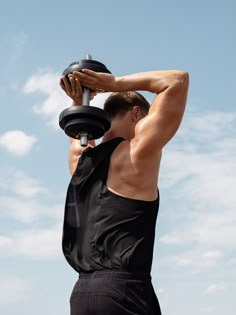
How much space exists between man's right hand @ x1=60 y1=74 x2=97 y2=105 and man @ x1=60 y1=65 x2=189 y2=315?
0.4 inches

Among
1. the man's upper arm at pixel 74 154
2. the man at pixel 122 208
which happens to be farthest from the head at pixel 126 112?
the man's upper arm at pixel 74 154

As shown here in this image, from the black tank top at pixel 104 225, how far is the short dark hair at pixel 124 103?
270mm

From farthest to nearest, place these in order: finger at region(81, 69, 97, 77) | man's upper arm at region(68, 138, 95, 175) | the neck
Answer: man's upper arm at region(68, 138, 95, 175) < the neck < finger at region(81, 69, 97, 77)

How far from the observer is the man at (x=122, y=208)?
3.26 m

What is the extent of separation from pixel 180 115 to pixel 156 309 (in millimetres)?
1262

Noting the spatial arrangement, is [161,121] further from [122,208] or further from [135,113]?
[122,208]

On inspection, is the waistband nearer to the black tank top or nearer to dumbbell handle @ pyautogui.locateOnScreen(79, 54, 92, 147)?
the black tank top

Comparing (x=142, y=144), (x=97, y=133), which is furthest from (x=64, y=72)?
(x=142, y=144)

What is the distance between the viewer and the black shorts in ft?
10.5

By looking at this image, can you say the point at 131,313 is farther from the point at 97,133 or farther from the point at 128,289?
the point at 97,133

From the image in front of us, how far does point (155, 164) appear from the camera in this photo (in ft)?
11.2

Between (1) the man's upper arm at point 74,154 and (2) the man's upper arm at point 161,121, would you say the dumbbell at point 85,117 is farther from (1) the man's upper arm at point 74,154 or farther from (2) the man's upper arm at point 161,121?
(1) the man's upper arm at point 74,154

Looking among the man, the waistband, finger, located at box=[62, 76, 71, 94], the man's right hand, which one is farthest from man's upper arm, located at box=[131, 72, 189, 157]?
the waistband

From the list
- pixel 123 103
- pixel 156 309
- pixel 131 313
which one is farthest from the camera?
pixel 123 103
